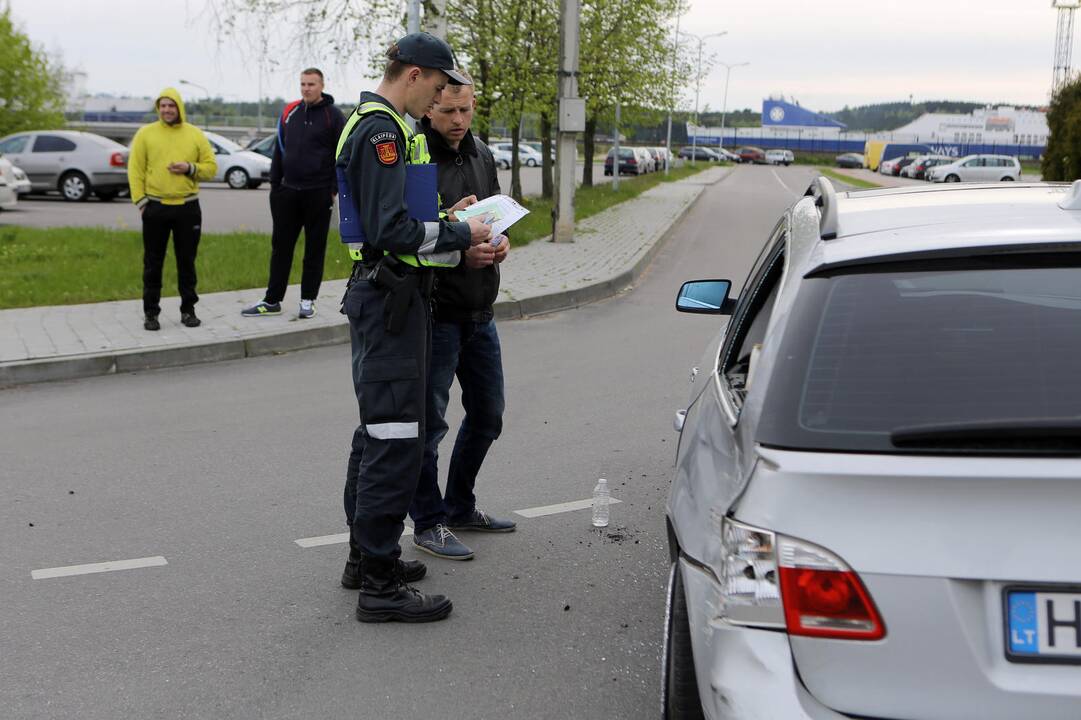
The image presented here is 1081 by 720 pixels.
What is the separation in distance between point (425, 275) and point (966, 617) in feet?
8.06

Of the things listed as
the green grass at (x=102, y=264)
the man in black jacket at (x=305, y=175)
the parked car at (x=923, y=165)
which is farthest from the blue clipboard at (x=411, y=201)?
the parked car at (x=923, y=165)

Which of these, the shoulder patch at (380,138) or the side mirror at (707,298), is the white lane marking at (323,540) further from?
the shoulder patch at (380,138)

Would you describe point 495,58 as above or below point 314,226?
above

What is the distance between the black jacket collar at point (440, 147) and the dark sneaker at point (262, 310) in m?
6.13

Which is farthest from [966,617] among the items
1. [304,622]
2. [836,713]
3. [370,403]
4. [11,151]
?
[11,151]

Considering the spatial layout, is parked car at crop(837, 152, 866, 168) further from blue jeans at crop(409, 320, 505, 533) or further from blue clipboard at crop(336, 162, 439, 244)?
blue clipboard at crop(336, 162, 439, 244)

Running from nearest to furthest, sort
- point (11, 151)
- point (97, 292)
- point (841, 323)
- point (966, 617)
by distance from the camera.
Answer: point (966, 617), point (841, 323), point (97, 292), point (11, 151)

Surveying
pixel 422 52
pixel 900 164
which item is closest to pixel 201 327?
pixel 422 52

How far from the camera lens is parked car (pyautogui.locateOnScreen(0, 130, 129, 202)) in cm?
2561

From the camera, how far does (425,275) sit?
4164 millimetres

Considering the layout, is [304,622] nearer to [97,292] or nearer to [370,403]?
[370,403]

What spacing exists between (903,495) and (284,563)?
3230 mm

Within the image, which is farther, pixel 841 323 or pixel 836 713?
pixel 841 323

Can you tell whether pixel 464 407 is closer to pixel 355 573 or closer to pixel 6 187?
pixel 355 573
